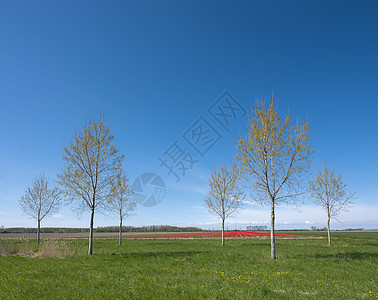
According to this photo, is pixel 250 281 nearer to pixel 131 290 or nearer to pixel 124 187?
pixel 131 290

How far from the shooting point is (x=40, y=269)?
11.9m

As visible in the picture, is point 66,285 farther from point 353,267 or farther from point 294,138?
point 294,138

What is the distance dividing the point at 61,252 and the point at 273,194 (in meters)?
16.3

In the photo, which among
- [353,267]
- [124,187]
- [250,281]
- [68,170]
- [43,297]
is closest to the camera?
[43,297]

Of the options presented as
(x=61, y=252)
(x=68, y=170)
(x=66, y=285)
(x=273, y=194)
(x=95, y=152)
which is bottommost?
(x=61, y=252)

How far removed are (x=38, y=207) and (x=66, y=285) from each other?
2747 centimetres

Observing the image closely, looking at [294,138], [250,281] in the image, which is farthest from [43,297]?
[294,138]

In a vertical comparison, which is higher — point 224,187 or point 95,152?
point 95,152

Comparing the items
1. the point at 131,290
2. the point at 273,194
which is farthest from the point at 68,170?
the point at 273,194

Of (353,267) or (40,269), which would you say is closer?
(40,269)

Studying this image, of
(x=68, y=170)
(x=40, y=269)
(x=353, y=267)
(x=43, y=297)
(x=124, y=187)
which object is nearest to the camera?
(x=43, y=297)

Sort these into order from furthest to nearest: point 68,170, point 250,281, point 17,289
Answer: point 68,170 < point 250,281 < point 17,289

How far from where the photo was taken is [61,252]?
1752cm

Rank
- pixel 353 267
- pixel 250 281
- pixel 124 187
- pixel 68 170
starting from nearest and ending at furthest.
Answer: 1. pixel 250 281
2. pixel 353 267
3. pixel 68 170
4. pixel 124 187
